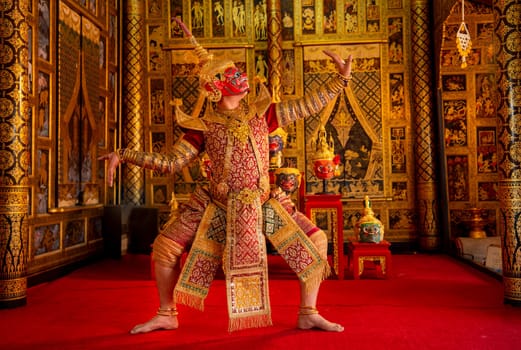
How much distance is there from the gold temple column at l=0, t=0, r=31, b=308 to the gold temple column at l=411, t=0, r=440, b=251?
5631mm

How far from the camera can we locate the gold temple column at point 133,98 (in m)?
8.12

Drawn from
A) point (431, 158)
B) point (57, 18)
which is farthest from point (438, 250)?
point (57, 18)

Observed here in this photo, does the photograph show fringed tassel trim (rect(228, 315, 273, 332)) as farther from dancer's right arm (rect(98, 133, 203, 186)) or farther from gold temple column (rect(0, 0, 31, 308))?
gold temple column (rect(0, 0, 31, 308))

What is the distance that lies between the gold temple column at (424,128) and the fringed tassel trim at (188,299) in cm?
514

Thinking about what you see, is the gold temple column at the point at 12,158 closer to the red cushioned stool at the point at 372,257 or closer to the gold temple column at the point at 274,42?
the red cushioned stool at the point at 372,257

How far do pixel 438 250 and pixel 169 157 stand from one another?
5.42 m

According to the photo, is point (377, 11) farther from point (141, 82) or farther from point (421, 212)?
point (141, 82)

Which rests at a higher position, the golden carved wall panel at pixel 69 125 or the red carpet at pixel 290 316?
the golden carved wall panel at pixel 69 125

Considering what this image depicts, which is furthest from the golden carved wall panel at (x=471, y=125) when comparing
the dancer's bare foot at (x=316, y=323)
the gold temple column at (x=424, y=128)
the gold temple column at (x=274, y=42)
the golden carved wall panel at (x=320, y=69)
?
the dancer's bare foot at (x=316, y=323)

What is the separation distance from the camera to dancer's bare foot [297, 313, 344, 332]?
3.47 meters

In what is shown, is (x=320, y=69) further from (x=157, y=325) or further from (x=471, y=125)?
(x=157, y=325)

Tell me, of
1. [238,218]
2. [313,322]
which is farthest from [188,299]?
[313,322]

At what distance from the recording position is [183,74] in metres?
8.45

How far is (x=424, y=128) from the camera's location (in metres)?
7.78
